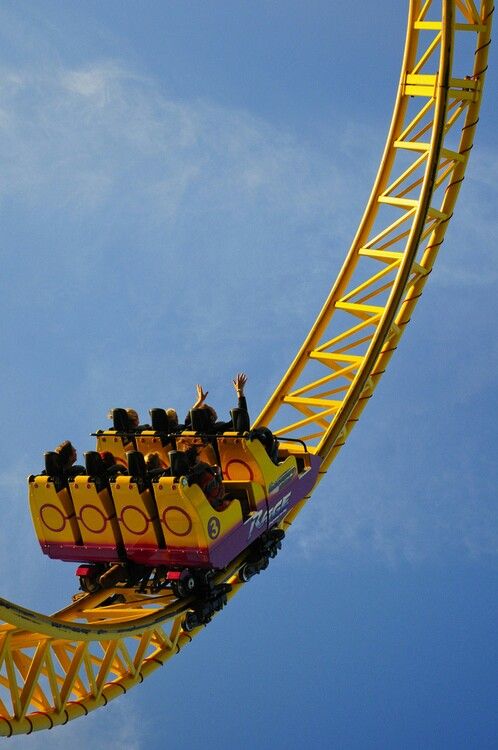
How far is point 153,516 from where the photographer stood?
14.5m

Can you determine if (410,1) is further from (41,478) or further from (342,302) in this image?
(41,478)

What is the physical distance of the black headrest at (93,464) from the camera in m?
14.6

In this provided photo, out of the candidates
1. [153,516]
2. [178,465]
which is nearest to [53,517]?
[153,516]

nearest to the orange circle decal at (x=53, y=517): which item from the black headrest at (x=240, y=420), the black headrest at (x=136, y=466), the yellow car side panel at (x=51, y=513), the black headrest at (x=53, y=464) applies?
the yellow car side panel at (x=51, y=513)

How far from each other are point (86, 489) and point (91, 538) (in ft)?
1.61

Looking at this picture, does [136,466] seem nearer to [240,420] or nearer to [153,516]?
[153,516]

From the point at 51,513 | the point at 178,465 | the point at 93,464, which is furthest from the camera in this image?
the point at 51,513

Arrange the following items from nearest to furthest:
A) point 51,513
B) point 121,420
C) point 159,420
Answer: point 51,513, point 159,420, point 121,420

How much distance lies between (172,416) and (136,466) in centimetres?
155

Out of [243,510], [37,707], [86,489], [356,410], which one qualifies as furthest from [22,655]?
[356,410]

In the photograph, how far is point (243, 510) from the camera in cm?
1530

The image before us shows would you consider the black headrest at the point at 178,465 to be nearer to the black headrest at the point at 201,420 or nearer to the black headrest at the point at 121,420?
the black headrest at the point at 201,420

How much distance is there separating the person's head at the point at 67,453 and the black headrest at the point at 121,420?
104cm

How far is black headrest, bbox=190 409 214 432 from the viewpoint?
15.5 m
